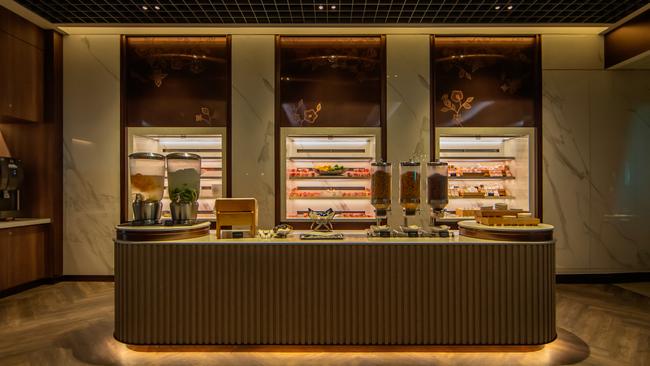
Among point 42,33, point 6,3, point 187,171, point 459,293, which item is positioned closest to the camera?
point 459,293

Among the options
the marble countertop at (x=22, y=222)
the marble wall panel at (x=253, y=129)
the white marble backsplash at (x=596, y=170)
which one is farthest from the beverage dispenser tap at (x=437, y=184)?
the marble countertop at (x=22, y=222)

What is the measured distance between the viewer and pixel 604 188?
18.1 ft

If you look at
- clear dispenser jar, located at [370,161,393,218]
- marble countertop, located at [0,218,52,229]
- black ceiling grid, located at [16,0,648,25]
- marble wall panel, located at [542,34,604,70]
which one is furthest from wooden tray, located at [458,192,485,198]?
marble countertop, located at [0,218,52,229]

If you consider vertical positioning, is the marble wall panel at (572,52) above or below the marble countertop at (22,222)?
above

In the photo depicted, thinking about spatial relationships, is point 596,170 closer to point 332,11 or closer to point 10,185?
point 332,11

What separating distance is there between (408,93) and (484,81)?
1117mm

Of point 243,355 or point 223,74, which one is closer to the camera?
point 243,355

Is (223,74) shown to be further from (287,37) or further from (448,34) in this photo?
(448,34)

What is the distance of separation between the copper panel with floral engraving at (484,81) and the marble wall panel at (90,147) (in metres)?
4.65

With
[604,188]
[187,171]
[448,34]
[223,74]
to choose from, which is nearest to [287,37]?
[223,74]

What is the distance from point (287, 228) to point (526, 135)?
13.2ft

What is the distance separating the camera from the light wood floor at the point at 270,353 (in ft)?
9.73

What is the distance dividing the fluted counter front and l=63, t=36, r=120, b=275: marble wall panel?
2954 mm

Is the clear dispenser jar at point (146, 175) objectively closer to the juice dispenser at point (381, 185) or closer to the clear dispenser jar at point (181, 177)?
the clear dispenser jar at point (181, 177)
